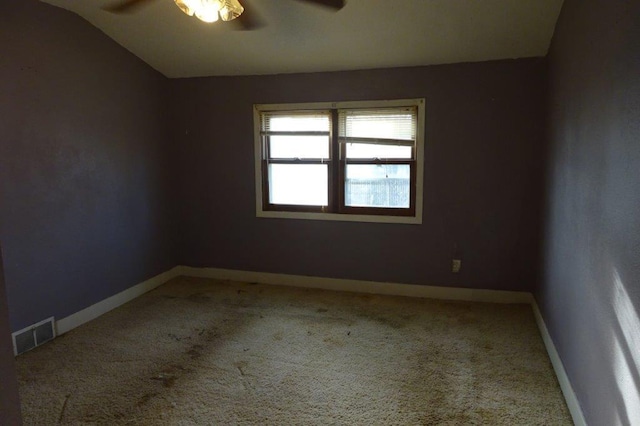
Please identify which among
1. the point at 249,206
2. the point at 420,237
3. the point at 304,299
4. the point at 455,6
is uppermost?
the point at 455,6

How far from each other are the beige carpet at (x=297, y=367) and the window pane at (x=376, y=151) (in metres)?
1.40

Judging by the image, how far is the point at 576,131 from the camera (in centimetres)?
225

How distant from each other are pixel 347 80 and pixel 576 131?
212 centimetres

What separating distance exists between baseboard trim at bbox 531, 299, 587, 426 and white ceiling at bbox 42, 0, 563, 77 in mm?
2209

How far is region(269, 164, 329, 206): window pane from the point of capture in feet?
13.2

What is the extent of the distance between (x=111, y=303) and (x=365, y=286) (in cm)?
239

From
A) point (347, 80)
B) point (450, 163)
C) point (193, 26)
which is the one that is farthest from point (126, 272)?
point (450, 163)

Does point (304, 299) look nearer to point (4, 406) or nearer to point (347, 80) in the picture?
point (347, 80)

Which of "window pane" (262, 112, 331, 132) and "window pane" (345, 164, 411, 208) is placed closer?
"window pane" (345, 164, 411, 208)

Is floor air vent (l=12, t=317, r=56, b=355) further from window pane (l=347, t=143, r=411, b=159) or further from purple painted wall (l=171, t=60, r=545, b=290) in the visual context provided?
window pane (l=347, t=143, r=411, b=159)

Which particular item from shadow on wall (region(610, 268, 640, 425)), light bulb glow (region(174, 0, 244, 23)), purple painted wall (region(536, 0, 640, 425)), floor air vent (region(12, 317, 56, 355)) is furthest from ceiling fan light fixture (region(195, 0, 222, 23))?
floor air vent (region(12, 317, 56, 355))

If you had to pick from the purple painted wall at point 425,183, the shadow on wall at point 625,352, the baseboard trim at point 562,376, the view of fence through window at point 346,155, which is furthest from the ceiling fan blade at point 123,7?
the baseboard trim at point 562,376

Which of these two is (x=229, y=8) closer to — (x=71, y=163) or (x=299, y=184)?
(x=71, y=163)

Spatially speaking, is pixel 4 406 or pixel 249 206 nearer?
pixel 4 406
